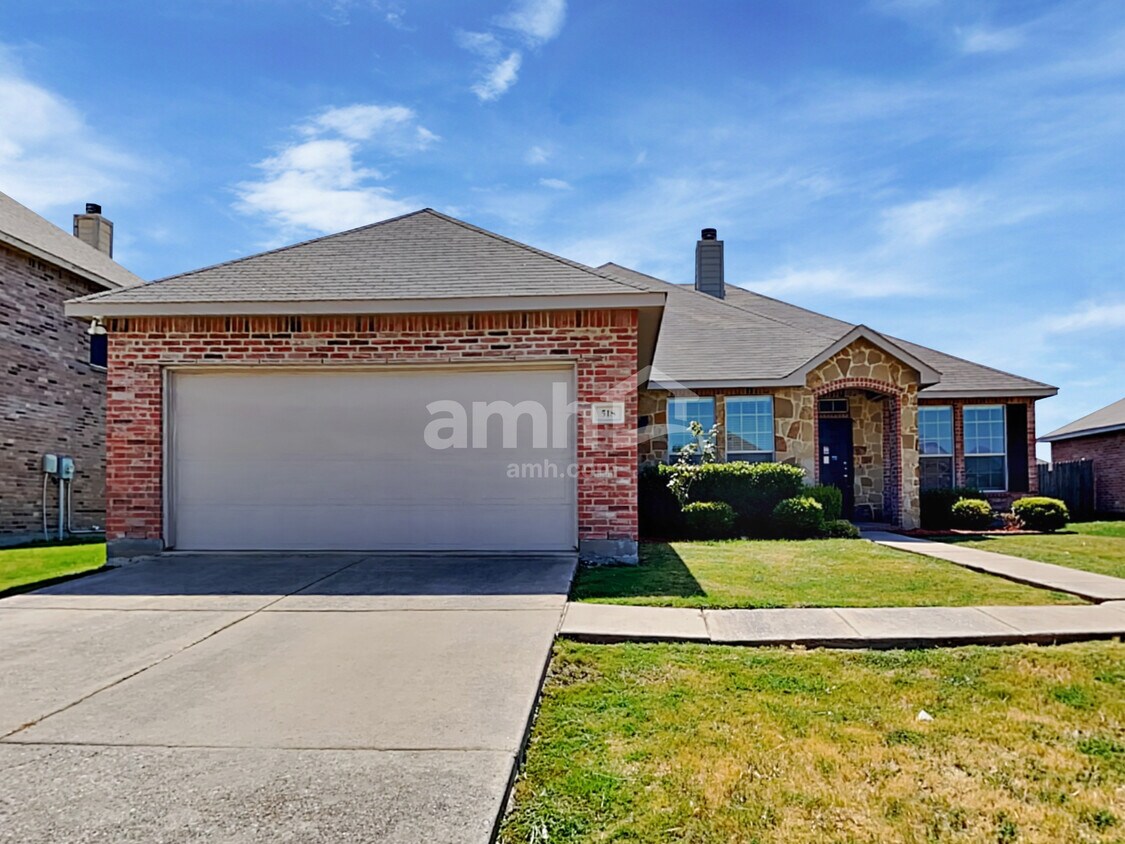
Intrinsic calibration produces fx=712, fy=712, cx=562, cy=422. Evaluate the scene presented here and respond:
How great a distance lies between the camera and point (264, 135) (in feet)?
33.0

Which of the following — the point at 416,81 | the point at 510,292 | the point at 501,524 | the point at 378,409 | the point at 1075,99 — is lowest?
the point at 501,524

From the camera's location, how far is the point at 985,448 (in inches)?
651

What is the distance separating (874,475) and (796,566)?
8293 mm

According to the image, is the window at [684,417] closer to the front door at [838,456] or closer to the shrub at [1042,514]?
the front door at [838,456]

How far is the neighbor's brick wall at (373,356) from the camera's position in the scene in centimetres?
848

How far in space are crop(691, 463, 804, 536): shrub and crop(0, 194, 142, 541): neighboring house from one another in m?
12.9

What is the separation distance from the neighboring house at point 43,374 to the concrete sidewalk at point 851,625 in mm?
12986

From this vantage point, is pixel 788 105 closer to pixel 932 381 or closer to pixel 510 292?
pixel 510 292

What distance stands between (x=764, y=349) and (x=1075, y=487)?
1098 cm

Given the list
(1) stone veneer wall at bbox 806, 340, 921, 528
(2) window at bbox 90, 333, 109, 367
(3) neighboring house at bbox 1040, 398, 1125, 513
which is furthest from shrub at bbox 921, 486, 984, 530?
(2) window at bbox 90, 333, 109, 367

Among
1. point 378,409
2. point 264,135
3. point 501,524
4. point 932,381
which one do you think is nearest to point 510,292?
point 378,409

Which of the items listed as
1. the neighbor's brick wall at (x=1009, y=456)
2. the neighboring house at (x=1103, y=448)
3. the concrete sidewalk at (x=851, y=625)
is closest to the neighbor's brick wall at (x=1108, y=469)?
the neighboring house at (x=1103, y=448)

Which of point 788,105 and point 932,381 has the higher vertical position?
point 788,105

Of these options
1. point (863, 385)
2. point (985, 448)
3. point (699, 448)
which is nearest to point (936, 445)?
point (985, 448)
